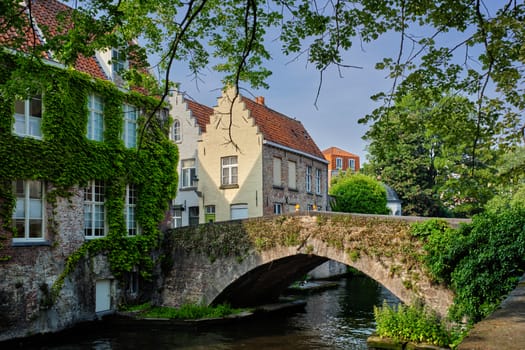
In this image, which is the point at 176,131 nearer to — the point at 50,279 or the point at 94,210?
the point at 94,210

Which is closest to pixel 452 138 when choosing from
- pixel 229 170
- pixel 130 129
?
pixel 130 129

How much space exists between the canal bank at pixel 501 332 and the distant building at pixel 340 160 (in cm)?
4664

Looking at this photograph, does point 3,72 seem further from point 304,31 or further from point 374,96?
point 374,96

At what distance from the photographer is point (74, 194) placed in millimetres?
12539

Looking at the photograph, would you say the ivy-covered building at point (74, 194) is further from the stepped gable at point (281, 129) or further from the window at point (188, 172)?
the window at point (188, 172)

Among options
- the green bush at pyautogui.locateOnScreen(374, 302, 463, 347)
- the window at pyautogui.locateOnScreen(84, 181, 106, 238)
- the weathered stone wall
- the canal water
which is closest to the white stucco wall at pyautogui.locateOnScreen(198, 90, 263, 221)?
the canal water

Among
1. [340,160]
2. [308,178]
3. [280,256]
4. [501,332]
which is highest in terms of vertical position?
[340,160]

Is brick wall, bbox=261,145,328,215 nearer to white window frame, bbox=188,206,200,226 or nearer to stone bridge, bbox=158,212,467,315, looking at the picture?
white window frame, bbox=188,206,200,226

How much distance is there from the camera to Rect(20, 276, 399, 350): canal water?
11.2 metres

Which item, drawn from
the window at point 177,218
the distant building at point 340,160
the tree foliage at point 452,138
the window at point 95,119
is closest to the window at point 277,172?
the window at point 177,218

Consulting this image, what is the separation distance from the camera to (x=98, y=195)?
13477 millimetres

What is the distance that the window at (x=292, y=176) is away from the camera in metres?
21.9

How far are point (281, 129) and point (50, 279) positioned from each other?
13211mm

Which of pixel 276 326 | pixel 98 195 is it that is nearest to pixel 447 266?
pixel 276 326
